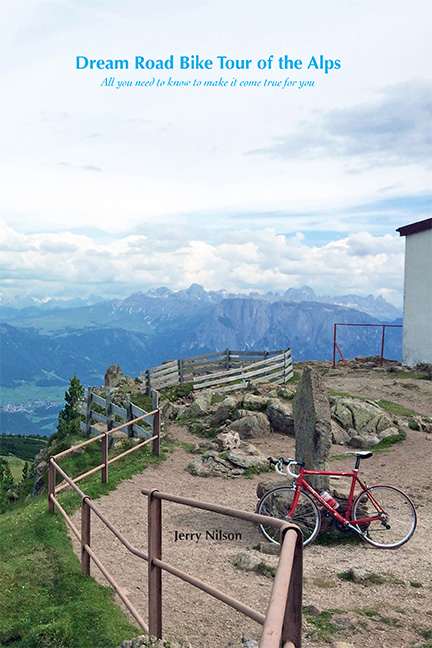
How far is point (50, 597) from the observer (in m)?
7.52

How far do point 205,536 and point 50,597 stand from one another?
3.05 metres

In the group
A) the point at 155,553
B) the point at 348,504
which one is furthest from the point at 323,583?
the point at 155,553

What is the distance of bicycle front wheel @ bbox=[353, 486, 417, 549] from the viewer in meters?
9.51

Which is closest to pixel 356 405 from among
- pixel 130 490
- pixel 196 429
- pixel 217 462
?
pixel 196 429

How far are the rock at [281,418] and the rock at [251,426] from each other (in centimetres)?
31

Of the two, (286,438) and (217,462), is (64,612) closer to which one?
(217,462)

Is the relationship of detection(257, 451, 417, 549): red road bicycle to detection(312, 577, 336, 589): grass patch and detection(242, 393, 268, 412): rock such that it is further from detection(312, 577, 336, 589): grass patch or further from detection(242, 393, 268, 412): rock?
detection(242, 393, 268, 412): rock

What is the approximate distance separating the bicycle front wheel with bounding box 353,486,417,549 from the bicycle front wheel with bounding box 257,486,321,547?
2.55 ft

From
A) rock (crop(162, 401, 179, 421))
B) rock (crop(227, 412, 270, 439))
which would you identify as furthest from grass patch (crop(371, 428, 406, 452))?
rock (crop(162, 401, 179, 421))

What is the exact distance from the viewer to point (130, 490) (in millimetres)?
12305

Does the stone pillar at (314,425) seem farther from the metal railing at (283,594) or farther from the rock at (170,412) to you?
the rock at (170,412)

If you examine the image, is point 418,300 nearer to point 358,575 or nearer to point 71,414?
point 71,414

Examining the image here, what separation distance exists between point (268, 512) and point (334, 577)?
194 centimetres

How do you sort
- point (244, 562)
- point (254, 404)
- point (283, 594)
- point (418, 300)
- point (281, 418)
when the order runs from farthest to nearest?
point (418, 300)
point (254, 404)
point (281, 418)
point (244, 562)
point (283, 594)
